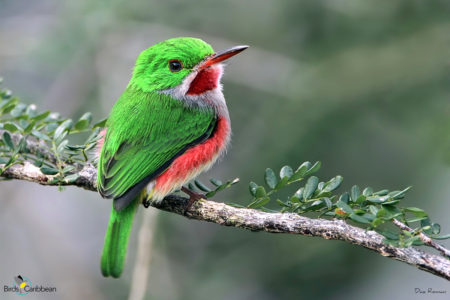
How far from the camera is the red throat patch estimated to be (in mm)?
3362

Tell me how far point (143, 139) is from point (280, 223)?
1009 millimetres

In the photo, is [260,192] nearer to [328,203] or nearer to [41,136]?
[328,203]

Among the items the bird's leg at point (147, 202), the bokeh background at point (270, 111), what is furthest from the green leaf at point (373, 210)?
the bird's leg at point (147, 202)

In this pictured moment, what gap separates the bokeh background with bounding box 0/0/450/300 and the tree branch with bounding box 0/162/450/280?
1072mm

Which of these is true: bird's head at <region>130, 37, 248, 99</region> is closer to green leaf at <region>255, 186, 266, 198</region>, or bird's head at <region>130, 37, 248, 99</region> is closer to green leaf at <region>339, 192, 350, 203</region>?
green leaf at <region>255, 186, 266, 198</region>

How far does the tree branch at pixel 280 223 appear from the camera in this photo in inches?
77.4

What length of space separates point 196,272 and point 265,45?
6.90 ft

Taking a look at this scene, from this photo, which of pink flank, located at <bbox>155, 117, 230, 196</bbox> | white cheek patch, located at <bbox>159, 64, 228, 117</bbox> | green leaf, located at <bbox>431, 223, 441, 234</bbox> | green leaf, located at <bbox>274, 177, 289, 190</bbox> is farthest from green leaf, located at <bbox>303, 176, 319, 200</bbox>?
white cheek patch, located at <bbox>159, 64, 228, 117</bbox>

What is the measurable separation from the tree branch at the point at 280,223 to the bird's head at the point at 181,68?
71cm

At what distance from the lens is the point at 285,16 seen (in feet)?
15.9

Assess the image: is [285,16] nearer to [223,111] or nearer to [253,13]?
[253,13]

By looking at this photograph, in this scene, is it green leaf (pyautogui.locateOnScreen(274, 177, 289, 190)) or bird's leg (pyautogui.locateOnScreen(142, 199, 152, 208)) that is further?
bird's leg (pyautogui.locateOnScreen(142, 199, 152, 208))

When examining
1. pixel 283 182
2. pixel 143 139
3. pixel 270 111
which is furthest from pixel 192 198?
pixel 270 111

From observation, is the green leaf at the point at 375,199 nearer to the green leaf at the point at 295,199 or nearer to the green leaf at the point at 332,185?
the green leaf at the point at 332,185
